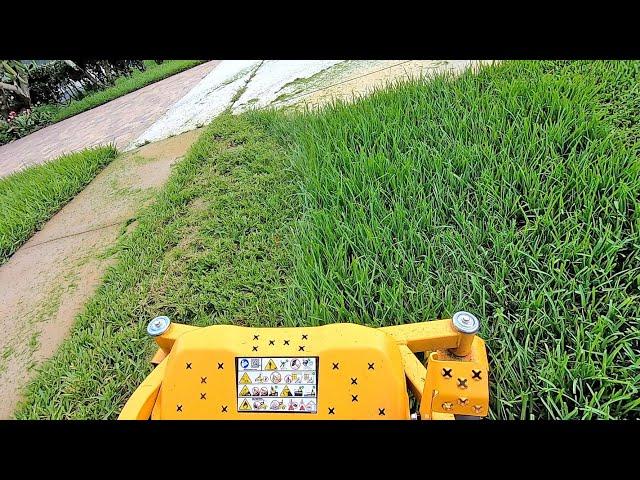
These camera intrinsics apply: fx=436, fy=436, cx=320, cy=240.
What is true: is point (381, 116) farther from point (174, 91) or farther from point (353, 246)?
point (174, 91)

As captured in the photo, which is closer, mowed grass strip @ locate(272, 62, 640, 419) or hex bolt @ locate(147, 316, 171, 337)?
hex bolt @ locate(147, 316, 171, 337)

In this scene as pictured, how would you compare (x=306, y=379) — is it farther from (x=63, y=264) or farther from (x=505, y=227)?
(x=63, y=264)

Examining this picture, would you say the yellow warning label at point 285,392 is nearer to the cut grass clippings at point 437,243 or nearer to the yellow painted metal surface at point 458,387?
the yellow painted metal surface at point 458,387

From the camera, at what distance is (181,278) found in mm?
1964

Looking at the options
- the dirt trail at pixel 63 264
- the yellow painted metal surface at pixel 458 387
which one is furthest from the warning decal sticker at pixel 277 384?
the dirt trail at pixel 63 264

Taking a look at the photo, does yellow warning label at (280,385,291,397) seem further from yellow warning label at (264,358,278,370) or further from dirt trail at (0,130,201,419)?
dirt trail at (0,130,201,419)

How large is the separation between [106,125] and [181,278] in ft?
13.0

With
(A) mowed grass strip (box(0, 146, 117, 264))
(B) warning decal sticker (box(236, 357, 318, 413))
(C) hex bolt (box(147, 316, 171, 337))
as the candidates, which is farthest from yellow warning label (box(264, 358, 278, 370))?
(A) mowed grass strip (box(0, 146, 117, 264))

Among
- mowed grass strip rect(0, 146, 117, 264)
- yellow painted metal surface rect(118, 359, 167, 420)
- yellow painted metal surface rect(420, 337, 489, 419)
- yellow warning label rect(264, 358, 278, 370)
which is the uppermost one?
yellow warning label rect(264, 358, 278, 370)

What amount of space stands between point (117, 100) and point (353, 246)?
6.00 metres

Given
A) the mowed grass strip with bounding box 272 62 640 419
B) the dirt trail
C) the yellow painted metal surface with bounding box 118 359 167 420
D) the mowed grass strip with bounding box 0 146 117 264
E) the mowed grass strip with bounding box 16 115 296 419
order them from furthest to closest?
the mowed grass strip with bounding box 0 146 117 264 → the dirt trail → the mowed grass strip with bounding box 16 115 296 419 → the mowed grass strip with bounding box 272 62 640 419 → the yellow painted metal surface with bounding box 118 359 167 420

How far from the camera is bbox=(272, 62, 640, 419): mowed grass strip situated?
1249 mm

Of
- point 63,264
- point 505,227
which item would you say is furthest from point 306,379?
point 63,264

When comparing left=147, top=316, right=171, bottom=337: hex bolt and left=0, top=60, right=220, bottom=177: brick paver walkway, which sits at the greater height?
left=147, top=316, right=171, bottom=337: hex bolt
